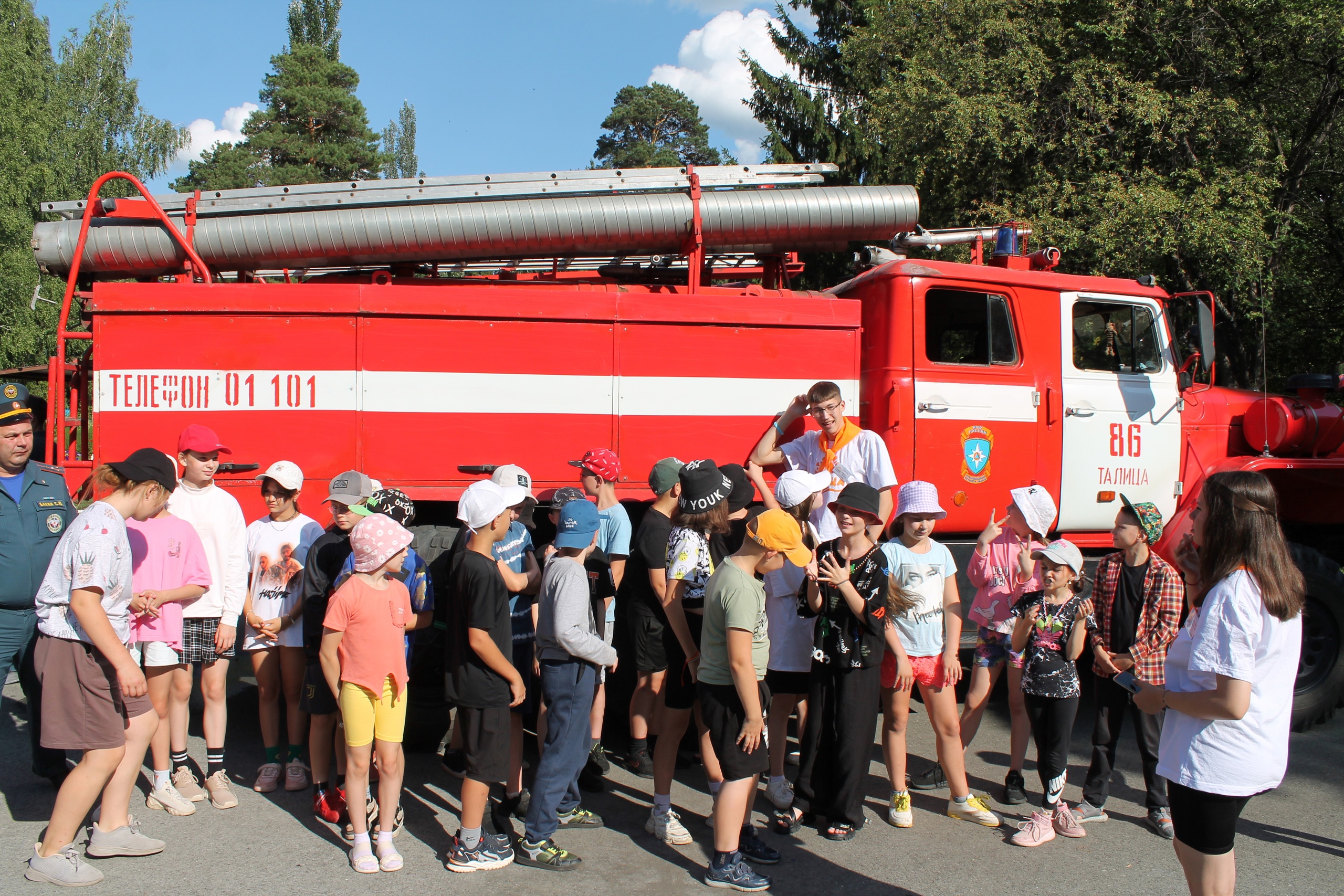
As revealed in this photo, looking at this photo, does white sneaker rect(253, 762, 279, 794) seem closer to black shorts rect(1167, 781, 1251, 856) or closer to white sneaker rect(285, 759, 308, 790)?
white sneaker rect(285, 759, 308, 790)

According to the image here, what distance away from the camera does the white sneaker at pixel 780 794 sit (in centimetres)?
431

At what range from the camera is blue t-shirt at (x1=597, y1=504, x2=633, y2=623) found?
4809 millimetres

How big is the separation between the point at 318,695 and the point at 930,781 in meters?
3.20

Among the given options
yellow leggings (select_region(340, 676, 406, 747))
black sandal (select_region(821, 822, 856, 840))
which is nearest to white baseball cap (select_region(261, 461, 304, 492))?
yellow leggings (select_region(340, 676, 406, 747))

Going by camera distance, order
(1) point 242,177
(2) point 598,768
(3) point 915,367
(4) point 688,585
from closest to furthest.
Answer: (4) point 688,585
(2) point 598,768
(3) point 915,367
(1) point 242,177

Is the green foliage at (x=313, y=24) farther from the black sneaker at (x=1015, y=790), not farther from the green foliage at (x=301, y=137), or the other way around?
the black sneaker at (x=1015, y=790)

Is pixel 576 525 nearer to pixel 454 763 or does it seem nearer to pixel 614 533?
pixel 614 533

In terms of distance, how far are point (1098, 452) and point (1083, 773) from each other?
2.08 meters

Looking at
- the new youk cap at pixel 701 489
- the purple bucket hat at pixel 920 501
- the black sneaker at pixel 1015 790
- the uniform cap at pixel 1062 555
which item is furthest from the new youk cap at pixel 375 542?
the black sneaker at pixel 1015 790

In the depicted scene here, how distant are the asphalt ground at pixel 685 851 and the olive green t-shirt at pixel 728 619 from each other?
919 millimetres

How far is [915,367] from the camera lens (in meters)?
5.61

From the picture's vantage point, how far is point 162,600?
4.20 m

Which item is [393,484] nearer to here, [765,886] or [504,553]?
[504,553]

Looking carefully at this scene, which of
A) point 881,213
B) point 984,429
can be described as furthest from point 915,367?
point 881,213
